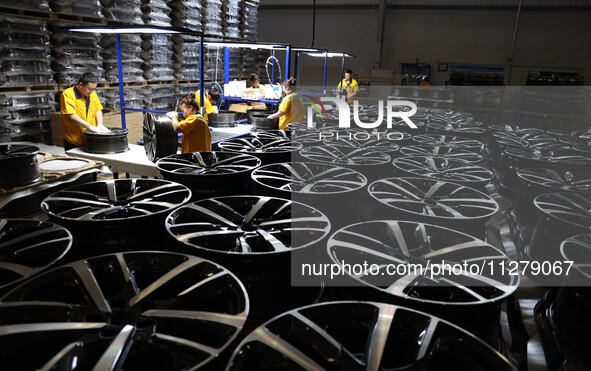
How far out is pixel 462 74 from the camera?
13531 mm

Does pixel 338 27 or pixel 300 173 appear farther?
pixel 338 27

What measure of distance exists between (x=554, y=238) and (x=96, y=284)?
2.84 metres

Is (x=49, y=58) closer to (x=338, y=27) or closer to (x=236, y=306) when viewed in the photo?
(x=236, y=306)

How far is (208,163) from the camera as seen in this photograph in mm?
3393

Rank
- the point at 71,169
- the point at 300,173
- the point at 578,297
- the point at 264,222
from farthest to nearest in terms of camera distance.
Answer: the point at 71,169, the point at 300,173, the point at 264,222, the point at 578,297

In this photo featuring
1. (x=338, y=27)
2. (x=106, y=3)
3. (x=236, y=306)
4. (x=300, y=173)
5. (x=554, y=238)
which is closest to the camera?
(x=236, y=306)

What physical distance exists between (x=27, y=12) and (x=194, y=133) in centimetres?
409

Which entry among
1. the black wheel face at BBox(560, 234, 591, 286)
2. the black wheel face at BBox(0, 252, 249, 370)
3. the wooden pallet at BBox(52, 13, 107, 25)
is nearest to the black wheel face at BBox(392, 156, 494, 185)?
the black wheel face at BBox(560, 234, 591, 286)

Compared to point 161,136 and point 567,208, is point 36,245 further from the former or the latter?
point 567,208

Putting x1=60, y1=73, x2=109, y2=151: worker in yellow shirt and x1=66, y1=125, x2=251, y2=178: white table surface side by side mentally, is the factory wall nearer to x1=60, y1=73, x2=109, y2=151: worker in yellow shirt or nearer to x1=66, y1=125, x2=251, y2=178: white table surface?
x1=60, y1=73, x2=109, y2=151: worker in yellow shirt

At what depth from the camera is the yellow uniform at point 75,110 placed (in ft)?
16.7

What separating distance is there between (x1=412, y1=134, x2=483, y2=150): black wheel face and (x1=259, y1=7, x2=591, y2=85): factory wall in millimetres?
10889

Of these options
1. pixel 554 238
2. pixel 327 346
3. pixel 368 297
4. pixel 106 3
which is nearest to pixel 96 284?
pixel 327 346

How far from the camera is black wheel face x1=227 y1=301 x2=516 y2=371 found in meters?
1.27
